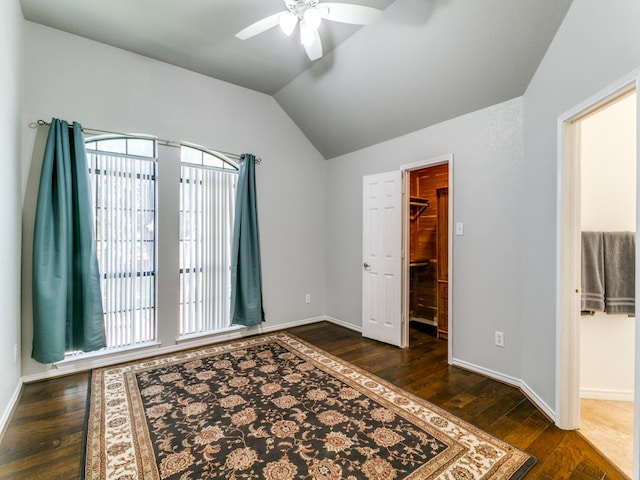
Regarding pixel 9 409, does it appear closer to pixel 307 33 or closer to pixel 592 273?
pixel 307 33

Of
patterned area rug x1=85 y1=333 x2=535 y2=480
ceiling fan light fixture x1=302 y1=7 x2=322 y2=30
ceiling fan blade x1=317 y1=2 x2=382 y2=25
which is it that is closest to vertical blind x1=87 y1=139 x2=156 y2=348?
patterned area rug x1=85 y1=333 x2=535 y2=480

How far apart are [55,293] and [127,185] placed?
3.89ft

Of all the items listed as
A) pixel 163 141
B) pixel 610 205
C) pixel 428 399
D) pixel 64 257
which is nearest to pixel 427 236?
pixel 610 205

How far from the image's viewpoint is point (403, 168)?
3.56 metres

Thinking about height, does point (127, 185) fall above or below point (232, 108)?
below

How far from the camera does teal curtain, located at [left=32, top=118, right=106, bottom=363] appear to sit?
8.45ft

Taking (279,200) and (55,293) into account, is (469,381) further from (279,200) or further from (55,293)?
(55,293)

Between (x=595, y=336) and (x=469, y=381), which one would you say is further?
(x=469, y=381)

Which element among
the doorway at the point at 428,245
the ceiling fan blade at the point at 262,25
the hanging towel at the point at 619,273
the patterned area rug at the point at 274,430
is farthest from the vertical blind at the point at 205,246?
the hanging towel at the point at 619,273

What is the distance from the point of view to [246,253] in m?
3.76

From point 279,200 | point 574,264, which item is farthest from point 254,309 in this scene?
point 574,264

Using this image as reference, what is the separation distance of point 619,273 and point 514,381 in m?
1.19

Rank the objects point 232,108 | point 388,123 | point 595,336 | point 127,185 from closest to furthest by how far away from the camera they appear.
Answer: point 595,336 < point 127,185 < point 388,123 < point 232,108

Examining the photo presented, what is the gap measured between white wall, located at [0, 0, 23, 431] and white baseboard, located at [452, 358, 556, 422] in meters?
3.69
